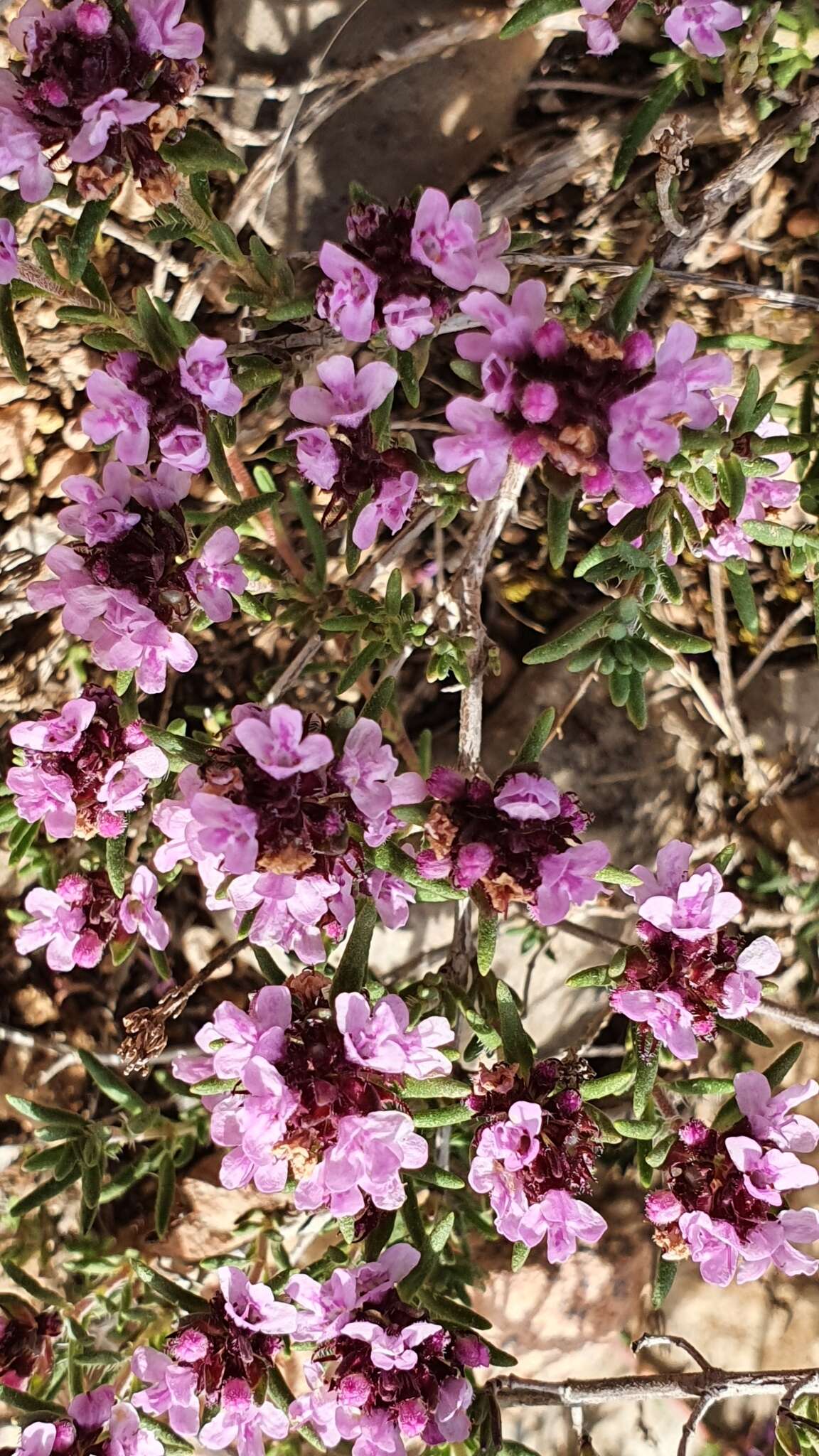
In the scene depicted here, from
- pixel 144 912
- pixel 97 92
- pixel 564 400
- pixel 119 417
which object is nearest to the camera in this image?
pixel 564 400

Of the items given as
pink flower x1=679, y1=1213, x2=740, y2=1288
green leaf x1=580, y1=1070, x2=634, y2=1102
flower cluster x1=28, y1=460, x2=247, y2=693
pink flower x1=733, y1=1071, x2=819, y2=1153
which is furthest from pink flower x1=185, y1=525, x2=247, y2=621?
pink flower x1=679, y1=1213, x2=740, y2=1288

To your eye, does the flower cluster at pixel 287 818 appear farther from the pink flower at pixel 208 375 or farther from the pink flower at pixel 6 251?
the pink flower at pixel 6 251

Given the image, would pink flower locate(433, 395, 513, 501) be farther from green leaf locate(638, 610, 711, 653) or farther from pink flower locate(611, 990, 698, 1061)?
pink flower locate(611, 990, 698, 1061)

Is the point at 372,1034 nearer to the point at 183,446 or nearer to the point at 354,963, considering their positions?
the point at 354,963

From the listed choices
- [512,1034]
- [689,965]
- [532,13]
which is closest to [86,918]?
[512,1034]

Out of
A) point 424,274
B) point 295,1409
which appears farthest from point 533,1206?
point 424,274

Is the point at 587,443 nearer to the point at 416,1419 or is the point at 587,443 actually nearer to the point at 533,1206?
the point at 533,1206
